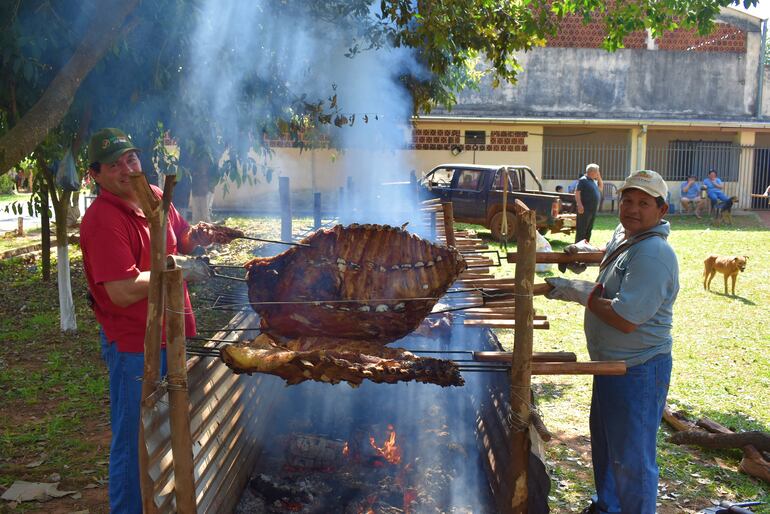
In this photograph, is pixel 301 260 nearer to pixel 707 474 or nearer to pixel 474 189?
pixel 707 474

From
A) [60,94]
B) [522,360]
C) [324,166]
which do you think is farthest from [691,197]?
[60,94]

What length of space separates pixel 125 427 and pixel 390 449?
1962 mm

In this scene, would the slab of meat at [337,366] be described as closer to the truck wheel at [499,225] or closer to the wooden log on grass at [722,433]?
the wooden log on grass at [722,433]

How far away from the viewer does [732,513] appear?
3352 millimetres

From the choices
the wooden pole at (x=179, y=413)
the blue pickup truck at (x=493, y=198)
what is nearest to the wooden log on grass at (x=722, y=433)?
the wooden pole at (x=179, y=413)

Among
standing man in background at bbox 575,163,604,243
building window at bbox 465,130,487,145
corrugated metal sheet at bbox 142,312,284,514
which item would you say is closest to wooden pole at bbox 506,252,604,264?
corrugated metal sheet at bbox 142,312,284,514

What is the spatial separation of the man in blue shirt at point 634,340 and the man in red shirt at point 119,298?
209 cm

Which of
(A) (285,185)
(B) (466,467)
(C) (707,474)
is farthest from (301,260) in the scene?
(A) (285,185)

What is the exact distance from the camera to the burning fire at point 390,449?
450cm

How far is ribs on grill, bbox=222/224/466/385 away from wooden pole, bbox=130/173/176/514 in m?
0.77

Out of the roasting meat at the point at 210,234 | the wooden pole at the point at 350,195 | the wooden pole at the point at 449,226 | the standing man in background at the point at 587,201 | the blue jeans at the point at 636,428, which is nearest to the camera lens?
the blue jeans at the point at 636,428

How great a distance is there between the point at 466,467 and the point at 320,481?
3.10ft

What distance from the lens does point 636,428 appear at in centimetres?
351

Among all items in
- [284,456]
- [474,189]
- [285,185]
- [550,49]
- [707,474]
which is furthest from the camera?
[550,49]
